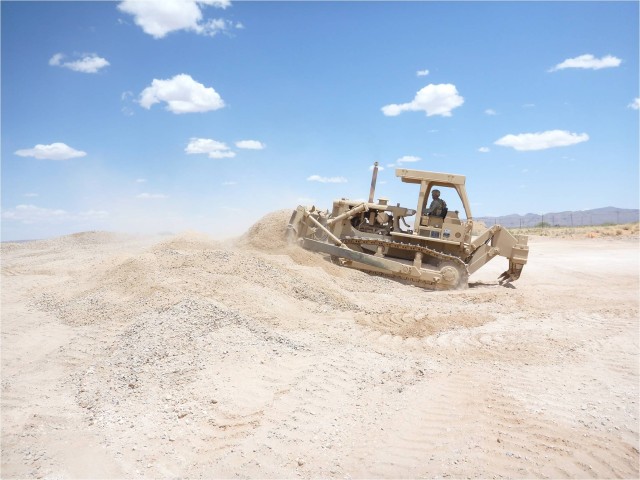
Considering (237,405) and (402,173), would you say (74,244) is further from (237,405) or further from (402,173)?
(237,405)

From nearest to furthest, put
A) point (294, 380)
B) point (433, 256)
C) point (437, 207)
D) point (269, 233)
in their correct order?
point (294, 380)
point (433, 256)
point (437, 207)
point (269, 233)

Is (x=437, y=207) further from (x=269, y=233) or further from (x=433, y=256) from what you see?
(x=269, y=233)

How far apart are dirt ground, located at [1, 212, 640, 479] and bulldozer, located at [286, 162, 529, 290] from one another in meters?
1.91

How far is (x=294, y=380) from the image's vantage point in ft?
18.2

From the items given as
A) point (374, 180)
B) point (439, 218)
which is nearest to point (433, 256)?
point (439, 218)

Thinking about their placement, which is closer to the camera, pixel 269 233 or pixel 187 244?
pixel 187 244

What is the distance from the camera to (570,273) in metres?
15.8

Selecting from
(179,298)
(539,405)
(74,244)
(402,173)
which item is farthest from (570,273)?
(74,244)

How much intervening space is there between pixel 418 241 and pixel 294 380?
7702 mm

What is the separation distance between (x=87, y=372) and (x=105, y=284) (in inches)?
144

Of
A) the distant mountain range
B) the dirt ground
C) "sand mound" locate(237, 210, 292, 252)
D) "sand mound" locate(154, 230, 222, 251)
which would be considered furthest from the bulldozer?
the distant mountain range

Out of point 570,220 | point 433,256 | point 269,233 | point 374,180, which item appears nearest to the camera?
point 433,256

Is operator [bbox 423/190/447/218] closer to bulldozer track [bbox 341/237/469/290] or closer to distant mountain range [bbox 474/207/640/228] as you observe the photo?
bulldozer track [bbox 341/237/469/290]

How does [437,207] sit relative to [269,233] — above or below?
above
